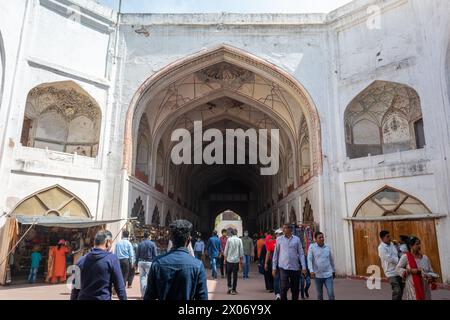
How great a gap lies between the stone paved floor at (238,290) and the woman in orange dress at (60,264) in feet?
1.45

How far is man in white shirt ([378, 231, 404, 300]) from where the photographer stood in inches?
160

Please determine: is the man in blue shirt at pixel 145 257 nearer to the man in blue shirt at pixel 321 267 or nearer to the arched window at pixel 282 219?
the man in blue shirt at pixel 321 267

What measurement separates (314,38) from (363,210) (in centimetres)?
552

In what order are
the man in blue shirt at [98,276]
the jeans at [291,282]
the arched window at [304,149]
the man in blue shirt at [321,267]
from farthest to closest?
the arched window at [304,149], the jeans at [291,282], the man in blue shirt at [321,267], the man in blue shirt at [98,276]

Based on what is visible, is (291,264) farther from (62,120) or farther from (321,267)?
(62,120)

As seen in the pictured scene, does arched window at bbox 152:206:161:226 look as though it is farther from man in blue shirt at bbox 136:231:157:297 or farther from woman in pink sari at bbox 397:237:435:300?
woman in pink sari at bbox 397:237:435:300

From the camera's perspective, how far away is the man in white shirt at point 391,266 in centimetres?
405

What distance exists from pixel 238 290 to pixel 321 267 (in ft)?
9.53

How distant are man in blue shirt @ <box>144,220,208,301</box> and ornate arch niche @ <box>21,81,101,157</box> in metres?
8.62

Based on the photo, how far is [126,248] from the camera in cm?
586

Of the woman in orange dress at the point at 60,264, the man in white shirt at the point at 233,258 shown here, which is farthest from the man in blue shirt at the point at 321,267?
the woman in orange dress at the point at 60,264

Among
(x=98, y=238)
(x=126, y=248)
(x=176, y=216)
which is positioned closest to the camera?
(x=98, y=238)

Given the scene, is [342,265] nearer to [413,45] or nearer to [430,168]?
[430,168]

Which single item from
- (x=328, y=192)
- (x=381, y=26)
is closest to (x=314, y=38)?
(x=381, y=26)
